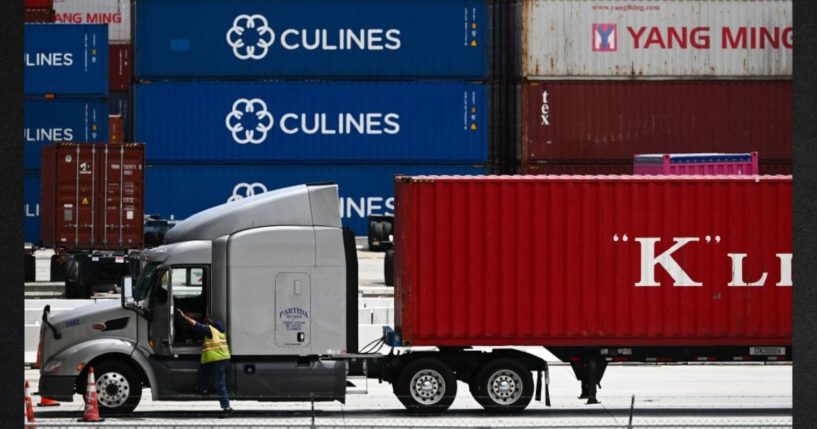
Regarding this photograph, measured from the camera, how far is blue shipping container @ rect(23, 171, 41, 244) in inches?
1937

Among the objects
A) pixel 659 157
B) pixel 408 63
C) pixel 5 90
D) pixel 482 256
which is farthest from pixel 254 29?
pixel 5 90

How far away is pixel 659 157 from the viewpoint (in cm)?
4028

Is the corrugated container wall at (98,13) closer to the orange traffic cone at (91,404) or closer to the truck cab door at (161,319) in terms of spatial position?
the truck cab door at (161,319)

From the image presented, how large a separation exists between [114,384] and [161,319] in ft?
2.95

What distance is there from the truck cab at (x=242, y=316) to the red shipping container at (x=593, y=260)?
1.22m

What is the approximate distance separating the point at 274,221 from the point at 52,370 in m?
3.00

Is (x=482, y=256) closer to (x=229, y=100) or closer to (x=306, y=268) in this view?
(x=306, y=268)

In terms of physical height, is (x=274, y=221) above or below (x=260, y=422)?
above

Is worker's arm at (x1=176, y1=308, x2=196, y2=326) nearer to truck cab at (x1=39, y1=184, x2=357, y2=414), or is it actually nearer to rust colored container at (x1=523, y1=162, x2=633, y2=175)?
truck cab at (x1=39, y1=184, x2=357, y2=414)

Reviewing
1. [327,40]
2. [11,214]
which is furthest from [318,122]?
[11,214]

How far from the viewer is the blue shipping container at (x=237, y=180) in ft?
152

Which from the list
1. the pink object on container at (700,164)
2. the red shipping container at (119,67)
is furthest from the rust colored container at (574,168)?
the red shipping container at (119,67)

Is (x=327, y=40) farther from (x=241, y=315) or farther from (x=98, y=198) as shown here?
(x=241, y=315)

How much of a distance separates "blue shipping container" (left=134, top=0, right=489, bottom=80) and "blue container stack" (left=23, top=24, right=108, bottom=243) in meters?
3.43
